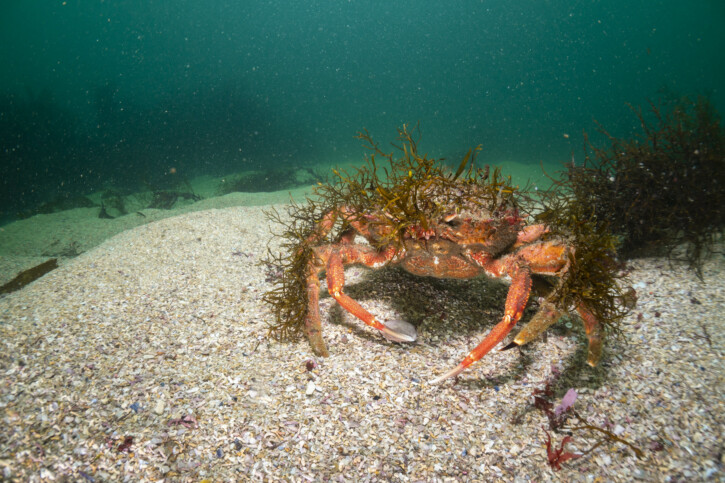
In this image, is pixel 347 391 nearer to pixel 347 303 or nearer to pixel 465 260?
pixel 347 303

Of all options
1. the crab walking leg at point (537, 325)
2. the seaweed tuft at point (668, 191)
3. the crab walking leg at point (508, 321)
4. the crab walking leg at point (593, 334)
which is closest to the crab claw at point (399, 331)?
the crab walking leg at point (508, 321)

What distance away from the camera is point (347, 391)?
2.71 metres

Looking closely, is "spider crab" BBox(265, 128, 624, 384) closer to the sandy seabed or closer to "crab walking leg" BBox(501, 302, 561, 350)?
"crab walking leg" BBox(501, 302, 561, 350)

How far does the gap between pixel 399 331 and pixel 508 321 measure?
3.51 feet

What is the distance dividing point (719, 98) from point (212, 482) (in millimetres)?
85925

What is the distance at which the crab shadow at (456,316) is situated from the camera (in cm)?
284

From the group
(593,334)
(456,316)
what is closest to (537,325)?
(593,334)

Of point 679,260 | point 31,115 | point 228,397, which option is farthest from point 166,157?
point 679,260

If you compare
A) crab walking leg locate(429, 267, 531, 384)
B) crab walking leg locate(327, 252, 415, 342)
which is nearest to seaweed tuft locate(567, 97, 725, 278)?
crab walking leg locate(429, 267, 531, 384)

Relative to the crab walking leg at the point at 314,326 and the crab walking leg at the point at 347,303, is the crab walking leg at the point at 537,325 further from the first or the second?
the crab walking leg at the point at 314,326

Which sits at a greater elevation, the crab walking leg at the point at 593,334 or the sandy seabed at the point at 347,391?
the crab walking leg at the point at 593,334

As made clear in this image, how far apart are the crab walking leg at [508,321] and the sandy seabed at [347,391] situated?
42 cm

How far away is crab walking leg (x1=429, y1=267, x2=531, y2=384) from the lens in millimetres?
2455

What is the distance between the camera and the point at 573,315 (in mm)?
3508
